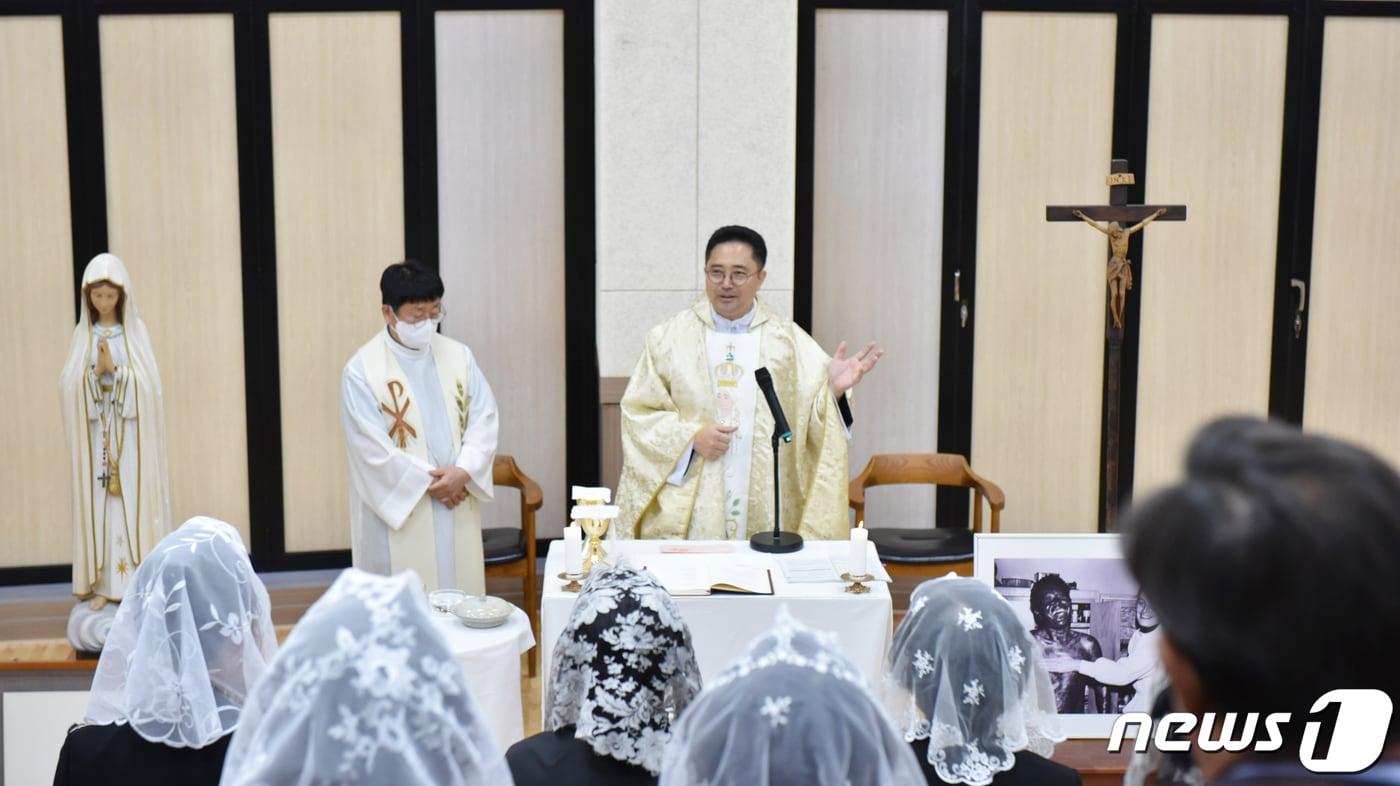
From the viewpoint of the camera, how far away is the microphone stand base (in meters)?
4.84

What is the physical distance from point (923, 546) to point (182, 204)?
12.6 ft

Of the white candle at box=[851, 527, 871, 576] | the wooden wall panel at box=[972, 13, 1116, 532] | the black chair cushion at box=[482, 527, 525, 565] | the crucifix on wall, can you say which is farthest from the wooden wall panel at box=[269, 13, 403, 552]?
the crucifix on wall

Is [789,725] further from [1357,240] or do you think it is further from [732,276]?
[1357,240]

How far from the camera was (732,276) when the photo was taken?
539 centimetres

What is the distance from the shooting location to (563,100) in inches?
274

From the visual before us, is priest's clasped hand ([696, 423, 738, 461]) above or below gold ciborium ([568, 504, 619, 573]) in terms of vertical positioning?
above

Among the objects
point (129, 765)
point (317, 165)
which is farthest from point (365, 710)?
point (317, 165)

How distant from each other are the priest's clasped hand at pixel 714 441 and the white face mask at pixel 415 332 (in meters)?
1.12

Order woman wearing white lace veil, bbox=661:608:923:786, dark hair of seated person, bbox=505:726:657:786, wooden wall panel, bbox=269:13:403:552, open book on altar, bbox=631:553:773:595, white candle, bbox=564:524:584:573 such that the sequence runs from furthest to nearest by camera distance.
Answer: wooden wall panel, bbox=269:13:403:552 < white candle, bbox=564:524:584:573 < open book on altar, bbox=631:553:773:595 < dark hair of seated person, bbox=505:726:657:786 < woman wearing white lace veil, bbox=661:608:923:786

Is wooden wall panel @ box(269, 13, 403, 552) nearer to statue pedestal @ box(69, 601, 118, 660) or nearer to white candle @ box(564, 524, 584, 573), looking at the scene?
statue pedestal @ box(69, 601, 118, 660)

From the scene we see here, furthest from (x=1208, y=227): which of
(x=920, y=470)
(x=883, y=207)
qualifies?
(x=920, y=470)

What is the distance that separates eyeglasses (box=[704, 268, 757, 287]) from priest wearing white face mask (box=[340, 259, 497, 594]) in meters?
1.02

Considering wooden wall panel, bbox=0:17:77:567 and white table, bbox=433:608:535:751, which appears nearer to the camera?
white table, bbox=433:608:535:751

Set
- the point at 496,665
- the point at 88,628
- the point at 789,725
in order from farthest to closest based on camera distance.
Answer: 1. the point at 88,628
2. the point at 496,665
3. the point at 789,725
